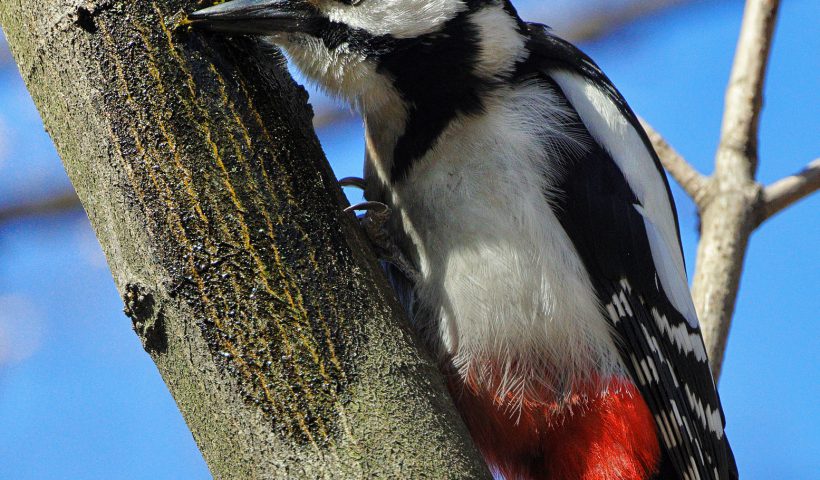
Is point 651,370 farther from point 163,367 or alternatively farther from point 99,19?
point 99,19

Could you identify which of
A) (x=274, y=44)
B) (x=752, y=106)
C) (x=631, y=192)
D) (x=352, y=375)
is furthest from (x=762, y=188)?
(x=352, y=375)

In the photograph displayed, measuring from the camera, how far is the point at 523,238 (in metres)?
2.25

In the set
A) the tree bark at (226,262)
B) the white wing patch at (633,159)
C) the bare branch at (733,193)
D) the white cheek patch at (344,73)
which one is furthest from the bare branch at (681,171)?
the tree bark at (226,262)

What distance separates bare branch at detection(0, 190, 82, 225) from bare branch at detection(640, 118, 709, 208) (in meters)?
3.73

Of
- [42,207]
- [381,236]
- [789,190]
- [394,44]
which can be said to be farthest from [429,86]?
[42,207]

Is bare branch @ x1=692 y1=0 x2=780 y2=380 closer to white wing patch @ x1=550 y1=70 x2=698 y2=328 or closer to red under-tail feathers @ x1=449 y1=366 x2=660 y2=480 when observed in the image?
white wing patch @ x1=550 y1=70 x2=698 y2=328

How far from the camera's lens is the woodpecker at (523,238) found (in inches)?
88.4

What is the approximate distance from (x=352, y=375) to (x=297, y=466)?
18 cm

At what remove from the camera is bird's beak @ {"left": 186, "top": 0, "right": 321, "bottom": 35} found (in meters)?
1.62

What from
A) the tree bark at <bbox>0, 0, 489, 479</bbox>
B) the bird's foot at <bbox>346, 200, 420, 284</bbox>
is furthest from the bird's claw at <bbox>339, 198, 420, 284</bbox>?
the tree bark at <bbox>0, 0, 489, 479</bbox>

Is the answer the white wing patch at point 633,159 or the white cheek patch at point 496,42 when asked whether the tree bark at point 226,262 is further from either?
the white wing patch at point 633,159

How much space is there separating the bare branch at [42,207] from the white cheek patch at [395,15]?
3820 mm

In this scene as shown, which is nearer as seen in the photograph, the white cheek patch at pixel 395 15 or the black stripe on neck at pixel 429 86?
the white cheek patch at pixel 395 15

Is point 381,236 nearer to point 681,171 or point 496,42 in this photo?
point 496,42
